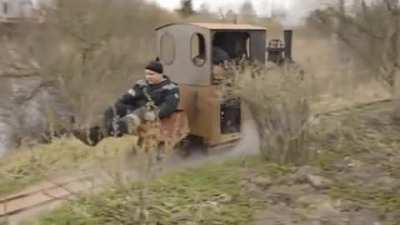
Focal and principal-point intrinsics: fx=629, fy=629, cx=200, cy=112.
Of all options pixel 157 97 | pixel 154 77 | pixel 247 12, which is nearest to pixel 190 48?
pixel 154 77

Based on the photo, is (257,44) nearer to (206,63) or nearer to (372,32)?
(206,63)

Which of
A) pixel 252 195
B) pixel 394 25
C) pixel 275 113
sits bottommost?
pixel 252 195

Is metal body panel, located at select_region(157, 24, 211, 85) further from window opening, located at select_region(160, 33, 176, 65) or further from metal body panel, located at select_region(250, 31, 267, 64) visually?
metal body panel, located at select_region(250, 31, 267, 64)

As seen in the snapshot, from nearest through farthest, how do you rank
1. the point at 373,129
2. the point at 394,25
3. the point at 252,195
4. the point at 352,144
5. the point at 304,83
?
the point at 252,195 → the point at 304,83 → the point at 352,144 → the point at 373,129 → the point at 394,25

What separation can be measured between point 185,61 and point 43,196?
11.2 feet

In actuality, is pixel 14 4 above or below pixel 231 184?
above

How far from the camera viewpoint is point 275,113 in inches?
232

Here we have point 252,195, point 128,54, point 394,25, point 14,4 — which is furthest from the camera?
point 14,4

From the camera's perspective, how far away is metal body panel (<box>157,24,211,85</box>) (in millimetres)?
7965

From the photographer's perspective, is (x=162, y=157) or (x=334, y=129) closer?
(x=162, y=157)

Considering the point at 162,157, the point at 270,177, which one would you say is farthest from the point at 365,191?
the point at 162,157

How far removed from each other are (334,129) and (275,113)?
1.45 m

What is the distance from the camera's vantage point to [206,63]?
26.1 ft

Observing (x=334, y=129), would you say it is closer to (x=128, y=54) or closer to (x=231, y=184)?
Answer: (x=231, y=184)
